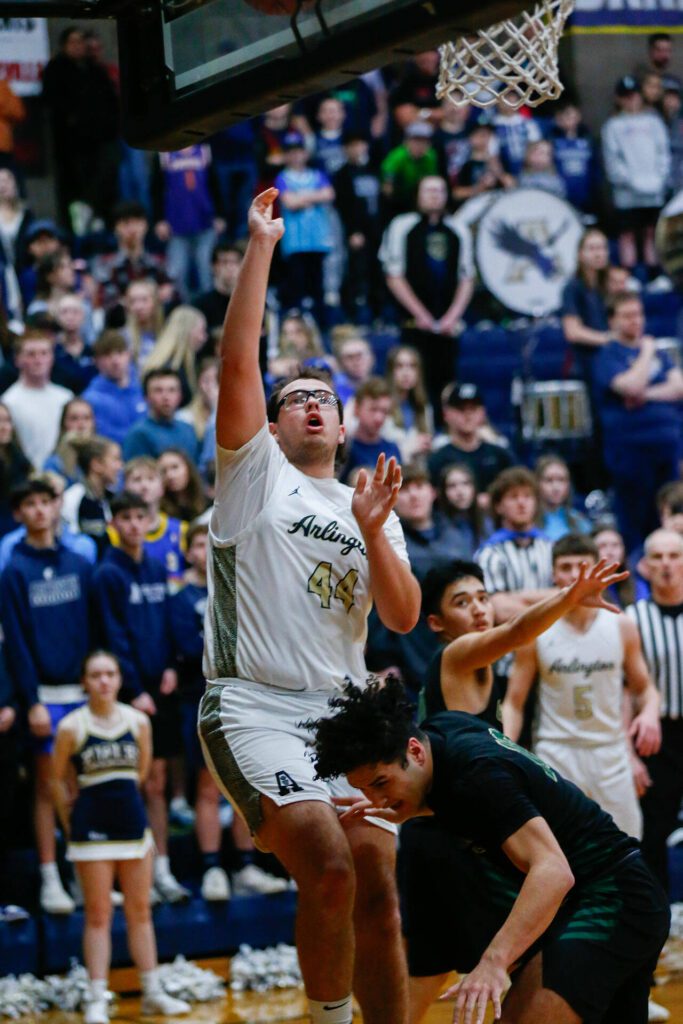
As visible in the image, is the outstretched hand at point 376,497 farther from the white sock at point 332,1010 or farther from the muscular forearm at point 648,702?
the muscular forearm at point 648,702

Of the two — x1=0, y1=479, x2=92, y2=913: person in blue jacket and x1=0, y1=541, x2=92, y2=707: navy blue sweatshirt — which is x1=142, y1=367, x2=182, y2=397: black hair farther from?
x1=0, y1=541, x2=92, y2=707: navy blue sweatshirt

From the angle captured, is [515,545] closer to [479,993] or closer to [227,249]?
[227,249]

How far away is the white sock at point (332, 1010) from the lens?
190 inches

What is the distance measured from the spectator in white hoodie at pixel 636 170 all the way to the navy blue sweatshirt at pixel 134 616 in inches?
265

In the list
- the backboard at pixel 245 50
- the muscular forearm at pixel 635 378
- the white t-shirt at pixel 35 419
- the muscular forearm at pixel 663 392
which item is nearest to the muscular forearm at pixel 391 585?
the backboard at pixel 245 50

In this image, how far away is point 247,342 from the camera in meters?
4.90

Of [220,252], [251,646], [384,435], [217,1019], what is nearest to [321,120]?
[220,252]

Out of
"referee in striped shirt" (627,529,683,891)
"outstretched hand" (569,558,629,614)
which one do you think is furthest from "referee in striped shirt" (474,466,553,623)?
"outstretched hand" (569,558,629,614)

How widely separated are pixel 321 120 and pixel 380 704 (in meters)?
A: 9.35

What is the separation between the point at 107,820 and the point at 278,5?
13.6ft

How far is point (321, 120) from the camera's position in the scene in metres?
13.1

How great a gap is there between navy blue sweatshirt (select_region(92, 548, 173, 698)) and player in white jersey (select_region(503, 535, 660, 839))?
6.29 feet

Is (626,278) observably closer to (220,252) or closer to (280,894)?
(220,252)

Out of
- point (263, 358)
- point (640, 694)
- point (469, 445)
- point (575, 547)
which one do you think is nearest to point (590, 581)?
point (263, 358)
